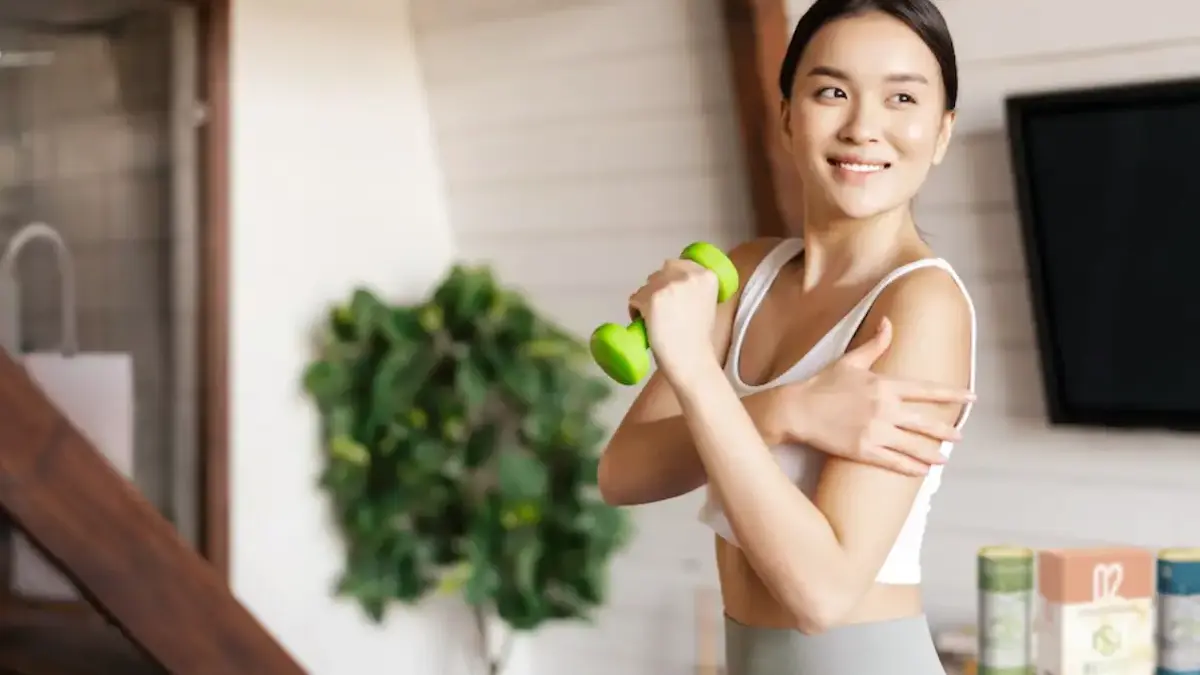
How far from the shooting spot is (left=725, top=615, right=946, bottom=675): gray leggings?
3.05 ft

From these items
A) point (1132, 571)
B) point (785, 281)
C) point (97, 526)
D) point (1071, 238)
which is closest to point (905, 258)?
point (785, 281)

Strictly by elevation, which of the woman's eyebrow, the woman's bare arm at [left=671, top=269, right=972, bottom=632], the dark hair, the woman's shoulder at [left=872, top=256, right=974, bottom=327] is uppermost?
the dark hair

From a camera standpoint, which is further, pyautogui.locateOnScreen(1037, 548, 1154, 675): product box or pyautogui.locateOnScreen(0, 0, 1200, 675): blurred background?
pyautogui.locateOnScreen(0, 0, 1200, 675): blurred background

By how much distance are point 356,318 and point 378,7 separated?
636mm

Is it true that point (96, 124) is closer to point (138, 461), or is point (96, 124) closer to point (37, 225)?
point (37, 225)

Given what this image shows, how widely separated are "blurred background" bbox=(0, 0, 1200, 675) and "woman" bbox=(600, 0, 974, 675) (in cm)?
91

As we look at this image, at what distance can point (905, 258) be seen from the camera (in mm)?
965

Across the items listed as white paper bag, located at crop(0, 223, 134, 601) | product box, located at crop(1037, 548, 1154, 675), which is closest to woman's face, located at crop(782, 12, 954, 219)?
product box, located at crop(1037, 548, 1154, 675)

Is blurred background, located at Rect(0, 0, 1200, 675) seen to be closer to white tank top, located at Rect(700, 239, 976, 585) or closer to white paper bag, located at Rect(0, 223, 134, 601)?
white paper bag, located at Rect(0, 223, 134, 601)

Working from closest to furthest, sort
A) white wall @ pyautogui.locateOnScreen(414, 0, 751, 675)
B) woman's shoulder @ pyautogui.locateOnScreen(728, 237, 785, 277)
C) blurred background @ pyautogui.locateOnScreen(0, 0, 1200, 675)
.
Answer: woman's shoulder @ pyautogui.locateOnScreen(728, 237, 785, 277)
blurred background @ pyautogui.locateOnScreen(0, 0, 1200, 675)
white wall @ pyautogui.locateOnScreen(414, 0, 751, 675)

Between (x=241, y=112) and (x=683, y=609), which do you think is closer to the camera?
(x=241, y=112)

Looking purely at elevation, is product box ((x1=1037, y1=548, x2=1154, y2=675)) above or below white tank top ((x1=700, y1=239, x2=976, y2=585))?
below

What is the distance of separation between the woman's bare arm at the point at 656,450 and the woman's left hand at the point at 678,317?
0.31 feet

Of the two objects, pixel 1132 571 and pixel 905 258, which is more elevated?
pixel 905 258
